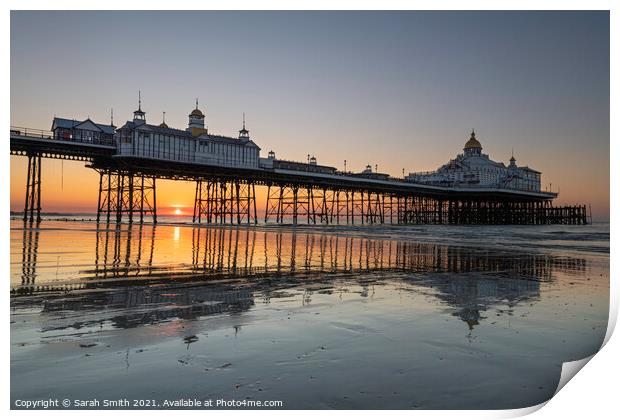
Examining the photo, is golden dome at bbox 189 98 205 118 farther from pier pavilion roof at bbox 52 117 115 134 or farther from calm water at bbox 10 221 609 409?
calm water at bbox 10 221 609 409

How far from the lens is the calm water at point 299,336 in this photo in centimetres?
400

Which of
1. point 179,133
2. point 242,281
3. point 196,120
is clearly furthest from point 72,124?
point 242,281

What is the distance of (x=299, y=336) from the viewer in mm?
5543

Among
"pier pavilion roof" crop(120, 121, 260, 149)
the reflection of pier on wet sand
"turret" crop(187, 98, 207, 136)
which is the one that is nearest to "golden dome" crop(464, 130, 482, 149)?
"pier pavilion roof" crop(120, 121, 260, 149)

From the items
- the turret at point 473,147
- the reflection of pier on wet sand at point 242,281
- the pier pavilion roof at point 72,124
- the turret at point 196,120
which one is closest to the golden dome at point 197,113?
the turret at point 196,120

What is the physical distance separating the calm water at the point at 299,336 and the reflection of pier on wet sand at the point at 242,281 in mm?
54

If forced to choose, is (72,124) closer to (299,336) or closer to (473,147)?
(299,336)

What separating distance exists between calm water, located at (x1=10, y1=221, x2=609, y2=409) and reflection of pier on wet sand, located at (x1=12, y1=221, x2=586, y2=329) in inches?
2.1

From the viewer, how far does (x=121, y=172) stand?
5081 cm

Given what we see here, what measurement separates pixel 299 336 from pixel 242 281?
15.0 ft

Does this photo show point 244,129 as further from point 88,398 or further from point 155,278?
point 88,398

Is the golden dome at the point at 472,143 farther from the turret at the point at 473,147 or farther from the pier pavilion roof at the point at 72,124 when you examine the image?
the pier pavilion roof at the point at 72,124

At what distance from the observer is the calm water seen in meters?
4.00

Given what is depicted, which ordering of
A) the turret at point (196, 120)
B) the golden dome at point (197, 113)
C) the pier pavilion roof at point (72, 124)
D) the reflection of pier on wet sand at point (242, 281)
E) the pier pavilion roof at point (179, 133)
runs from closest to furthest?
the reflection of pier on wet sand at point (242, 281) → the pier pavilion roof at point (72, 124) → the pier pavilion roof at point (179, 133) → the turret at point (196, 120) → the golden dome at point (197, 113)
